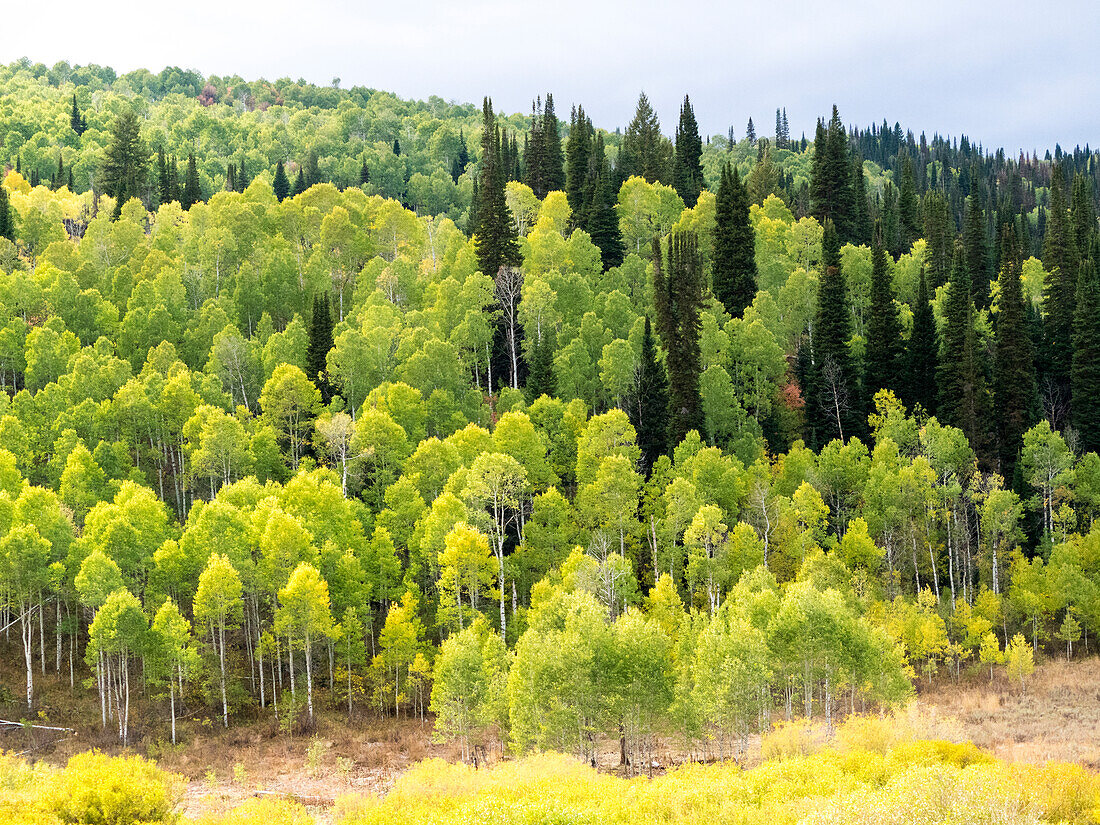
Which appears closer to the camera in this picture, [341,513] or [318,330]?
[341,513]

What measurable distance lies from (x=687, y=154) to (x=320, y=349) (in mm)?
91376

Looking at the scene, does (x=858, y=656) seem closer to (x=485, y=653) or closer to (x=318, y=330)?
(x=485, y=653)

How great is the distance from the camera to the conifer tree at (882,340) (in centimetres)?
11019

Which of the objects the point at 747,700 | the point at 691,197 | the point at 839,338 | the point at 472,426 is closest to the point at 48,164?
the point at 691,197

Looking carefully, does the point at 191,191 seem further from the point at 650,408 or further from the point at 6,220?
the point at 650,408

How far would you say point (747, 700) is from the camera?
196 feet

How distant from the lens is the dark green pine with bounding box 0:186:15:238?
13562 centimetres

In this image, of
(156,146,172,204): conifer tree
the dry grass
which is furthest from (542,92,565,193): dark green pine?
the dry grass

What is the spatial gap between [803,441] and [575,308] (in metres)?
31.4

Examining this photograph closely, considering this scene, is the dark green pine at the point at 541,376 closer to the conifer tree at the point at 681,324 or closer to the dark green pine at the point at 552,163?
the conifer tree at the point at 681,324

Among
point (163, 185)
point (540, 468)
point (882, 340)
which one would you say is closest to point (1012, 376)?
point (882, 340)

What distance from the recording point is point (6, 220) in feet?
447

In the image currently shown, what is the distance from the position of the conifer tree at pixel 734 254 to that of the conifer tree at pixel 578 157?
26.9 m

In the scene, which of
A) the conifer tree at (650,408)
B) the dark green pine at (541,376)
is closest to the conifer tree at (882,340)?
the conifer tree at (650,408)
